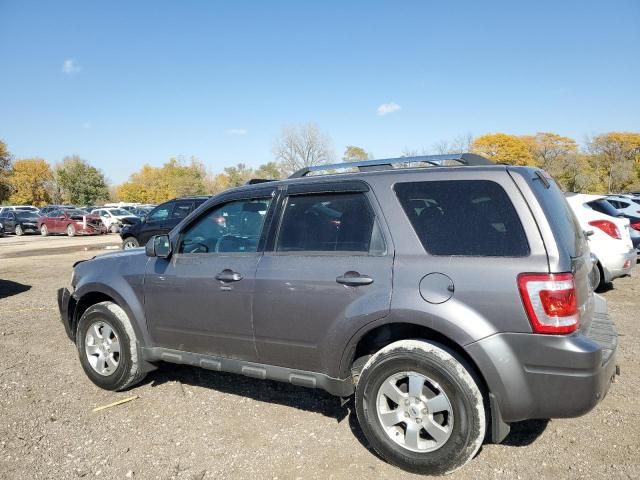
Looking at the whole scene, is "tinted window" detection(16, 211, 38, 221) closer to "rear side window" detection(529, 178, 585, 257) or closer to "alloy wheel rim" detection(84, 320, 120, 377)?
"alloy wheel rim" detection(84, 320, 120, 377)

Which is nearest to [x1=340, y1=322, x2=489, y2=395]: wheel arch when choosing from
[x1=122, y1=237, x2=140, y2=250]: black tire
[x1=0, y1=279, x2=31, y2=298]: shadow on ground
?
[x1=0, y1=279, x2=31, y2=298]: shadow on ground

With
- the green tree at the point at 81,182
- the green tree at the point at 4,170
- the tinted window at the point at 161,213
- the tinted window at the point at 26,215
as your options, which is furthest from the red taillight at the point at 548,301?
the green tree at the point at 81,182

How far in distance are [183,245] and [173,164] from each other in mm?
101527

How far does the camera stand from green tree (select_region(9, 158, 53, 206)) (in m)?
72.9

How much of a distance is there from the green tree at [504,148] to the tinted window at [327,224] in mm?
84568

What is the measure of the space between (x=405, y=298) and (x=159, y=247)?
2.15 m

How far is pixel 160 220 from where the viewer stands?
13781mm

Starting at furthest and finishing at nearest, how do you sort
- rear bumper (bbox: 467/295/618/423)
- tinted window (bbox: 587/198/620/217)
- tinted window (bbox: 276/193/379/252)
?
tinted window (bbox: 587/198/620/217) < tinted window (bbox: 276/193/379/252) < rear bumper (bbox: 467/295/618/423)

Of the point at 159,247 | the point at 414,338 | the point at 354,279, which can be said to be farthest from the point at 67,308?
the point at 414,338

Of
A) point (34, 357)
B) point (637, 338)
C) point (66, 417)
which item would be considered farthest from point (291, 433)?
point (637, 338)

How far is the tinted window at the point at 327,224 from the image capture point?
127 inches

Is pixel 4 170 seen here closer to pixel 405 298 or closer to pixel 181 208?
pixel 181 208

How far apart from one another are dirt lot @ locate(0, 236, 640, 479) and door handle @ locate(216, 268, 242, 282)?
1.10 m

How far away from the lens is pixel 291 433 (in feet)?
11.5
